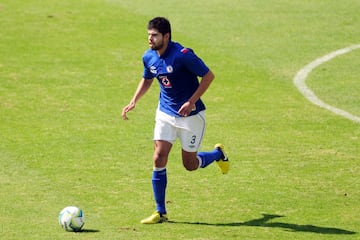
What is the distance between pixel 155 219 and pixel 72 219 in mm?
1205

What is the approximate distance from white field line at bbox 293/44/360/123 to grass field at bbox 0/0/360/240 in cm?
18

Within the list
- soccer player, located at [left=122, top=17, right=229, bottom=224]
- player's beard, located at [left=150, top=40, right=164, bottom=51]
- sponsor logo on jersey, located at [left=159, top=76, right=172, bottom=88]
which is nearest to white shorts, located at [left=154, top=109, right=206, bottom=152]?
soccer player, located at [left=122, top=17, right=229, bottom=224]

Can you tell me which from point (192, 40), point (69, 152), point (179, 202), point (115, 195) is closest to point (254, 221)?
point (179, 202)

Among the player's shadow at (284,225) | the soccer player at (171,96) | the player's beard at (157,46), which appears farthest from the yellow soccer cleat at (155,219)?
the player's beard at (157,46)

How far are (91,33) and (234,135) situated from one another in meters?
7.51

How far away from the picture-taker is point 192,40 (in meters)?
24.3

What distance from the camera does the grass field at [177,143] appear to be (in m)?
14.3

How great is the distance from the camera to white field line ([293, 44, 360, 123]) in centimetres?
1992

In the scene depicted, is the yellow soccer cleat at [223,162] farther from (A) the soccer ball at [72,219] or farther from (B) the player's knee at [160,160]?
(A) the soccer ball at [72,219]

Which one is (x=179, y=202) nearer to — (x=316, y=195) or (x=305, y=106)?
(x=316, y=195)

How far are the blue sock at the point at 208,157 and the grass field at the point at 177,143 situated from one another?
49cm

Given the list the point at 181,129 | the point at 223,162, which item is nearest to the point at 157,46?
the point at 181,129

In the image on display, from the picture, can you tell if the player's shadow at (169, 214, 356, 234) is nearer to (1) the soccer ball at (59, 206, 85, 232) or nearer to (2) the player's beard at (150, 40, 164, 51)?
(1) the soccer ball at (59, 206, 85, 232)

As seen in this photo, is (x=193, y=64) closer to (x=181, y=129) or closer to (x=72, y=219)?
(x=181, y=129)
